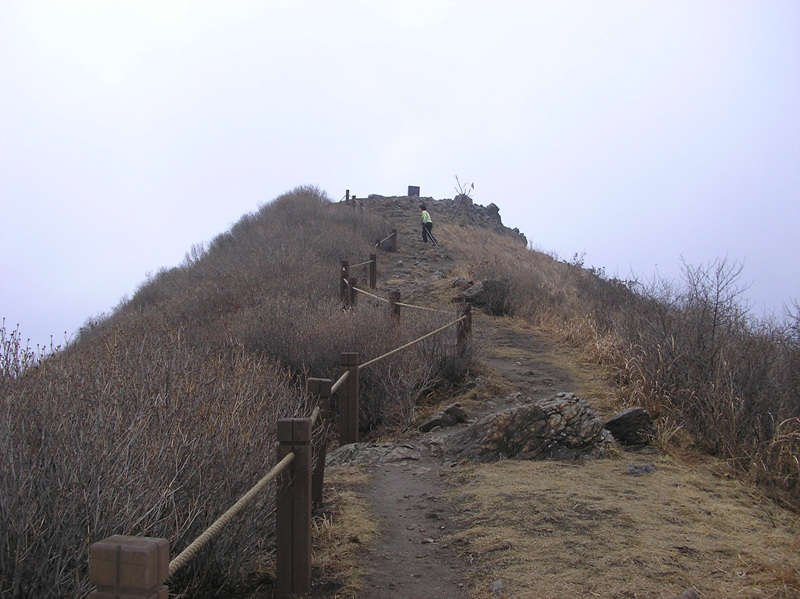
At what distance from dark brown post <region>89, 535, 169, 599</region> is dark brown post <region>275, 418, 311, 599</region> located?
1.55 m

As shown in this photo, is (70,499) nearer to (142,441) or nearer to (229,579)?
(142,441)

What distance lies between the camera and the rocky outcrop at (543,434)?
6062mm

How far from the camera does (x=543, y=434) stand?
6.14m

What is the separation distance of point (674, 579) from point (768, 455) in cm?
261

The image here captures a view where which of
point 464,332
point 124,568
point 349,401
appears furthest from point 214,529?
point 464,332

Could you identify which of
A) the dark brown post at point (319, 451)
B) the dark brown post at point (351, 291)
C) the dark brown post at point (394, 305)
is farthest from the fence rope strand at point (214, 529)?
the dark brown post at point (351, 291)

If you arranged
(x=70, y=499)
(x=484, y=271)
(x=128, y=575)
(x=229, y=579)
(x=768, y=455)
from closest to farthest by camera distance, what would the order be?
1. (x=128, y=575)
2. (x=70, y=499)
3. (x=229, y=579)
4. (x=768, y=455)
5. (x=484, y=271)

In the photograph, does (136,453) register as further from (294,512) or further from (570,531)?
(570,531)

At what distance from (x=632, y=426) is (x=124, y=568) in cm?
546

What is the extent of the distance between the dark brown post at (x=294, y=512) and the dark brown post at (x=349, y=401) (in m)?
2.79

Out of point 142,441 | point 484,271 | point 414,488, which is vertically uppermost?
point 484,271

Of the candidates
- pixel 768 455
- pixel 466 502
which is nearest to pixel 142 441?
pixel 466 502

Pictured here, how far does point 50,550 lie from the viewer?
266 centimetres

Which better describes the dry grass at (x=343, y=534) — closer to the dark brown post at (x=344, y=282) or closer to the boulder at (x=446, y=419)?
the boulder at (x=446, y=419)
